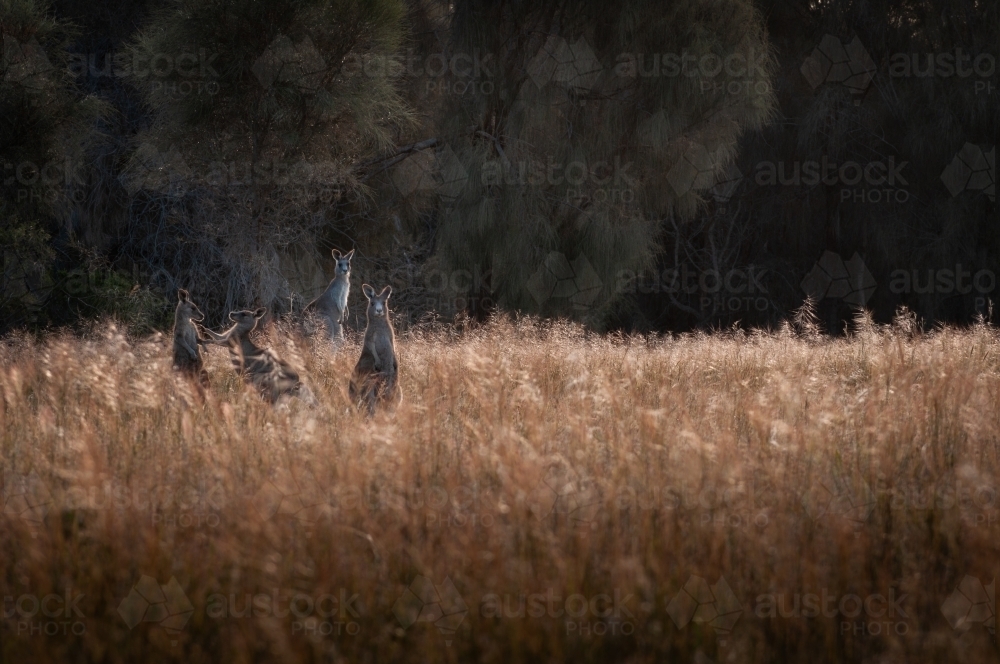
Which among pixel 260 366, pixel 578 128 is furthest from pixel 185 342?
pixel 578 128

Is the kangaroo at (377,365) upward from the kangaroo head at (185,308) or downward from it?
downward

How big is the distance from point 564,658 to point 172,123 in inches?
467

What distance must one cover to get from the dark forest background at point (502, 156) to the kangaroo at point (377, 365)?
621 centimetres

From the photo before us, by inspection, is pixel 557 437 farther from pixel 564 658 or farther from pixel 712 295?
pixel 712 295

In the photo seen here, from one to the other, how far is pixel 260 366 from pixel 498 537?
3.54m

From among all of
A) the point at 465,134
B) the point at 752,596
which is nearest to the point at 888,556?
the point at 752,596

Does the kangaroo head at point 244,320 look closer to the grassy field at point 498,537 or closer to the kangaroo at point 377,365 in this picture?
the kangaroo at point 377,365

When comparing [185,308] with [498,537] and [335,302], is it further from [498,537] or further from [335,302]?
[335,302]

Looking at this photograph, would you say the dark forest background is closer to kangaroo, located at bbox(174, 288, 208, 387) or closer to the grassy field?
kangaroo, located at bbox(174, 288, 208, 387)

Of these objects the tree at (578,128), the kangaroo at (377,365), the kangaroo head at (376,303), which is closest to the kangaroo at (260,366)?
the kangaroo at (377,365)

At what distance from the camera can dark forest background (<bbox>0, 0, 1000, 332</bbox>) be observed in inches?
498

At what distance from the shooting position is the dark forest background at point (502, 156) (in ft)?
41.5

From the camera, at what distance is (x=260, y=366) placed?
6773mm

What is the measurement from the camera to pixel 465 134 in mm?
15953
